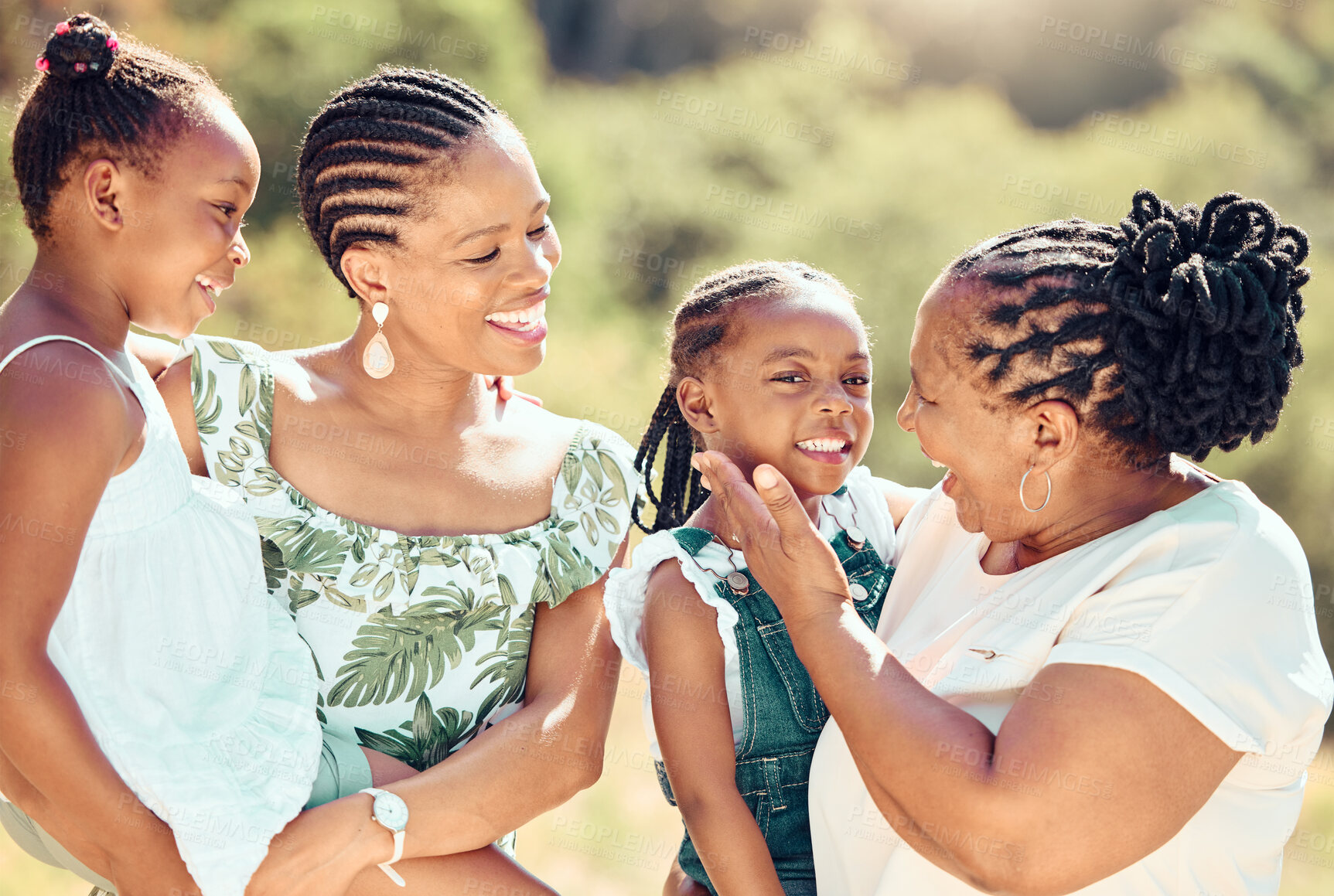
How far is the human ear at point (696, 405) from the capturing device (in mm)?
2600

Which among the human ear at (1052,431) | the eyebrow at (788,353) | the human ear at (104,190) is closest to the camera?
the human ear at (1052,431)

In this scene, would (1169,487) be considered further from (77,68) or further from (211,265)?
(77,68)

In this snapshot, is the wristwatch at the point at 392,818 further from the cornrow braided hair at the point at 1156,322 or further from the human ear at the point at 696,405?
the cornrow braided hair at the point at 1156,322

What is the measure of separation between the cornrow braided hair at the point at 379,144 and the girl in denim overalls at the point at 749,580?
2.25 ft

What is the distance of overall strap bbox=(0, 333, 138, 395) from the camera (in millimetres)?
1846

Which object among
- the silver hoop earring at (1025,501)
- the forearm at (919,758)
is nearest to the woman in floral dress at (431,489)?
the forearm at (919,758)

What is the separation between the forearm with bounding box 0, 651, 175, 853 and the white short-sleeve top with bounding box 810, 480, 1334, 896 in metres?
1.24

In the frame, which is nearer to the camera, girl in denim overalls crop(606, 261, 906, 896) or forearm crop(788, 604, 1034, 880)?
forearm crop(788, 604, 1034, 880)

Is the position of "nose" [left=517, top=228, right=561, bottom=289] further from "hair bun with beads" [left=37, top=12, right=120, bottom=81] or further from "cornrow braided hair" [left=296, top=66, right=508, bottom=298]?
"hair bun with beads" [left=37, top=12, right=120, bottom=81]

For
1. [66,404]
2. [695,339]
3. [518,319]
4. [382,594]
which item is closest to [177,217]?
[66,404]

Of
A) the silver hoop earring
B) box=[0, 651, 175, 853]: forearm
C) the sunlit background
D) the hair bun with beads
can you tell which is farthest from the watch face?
the sunlit background

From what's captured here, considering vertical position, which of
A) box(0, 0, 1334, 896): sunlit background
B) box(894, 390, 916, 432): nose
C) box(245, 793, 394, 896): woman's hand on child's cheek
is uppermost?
box(0, 0, 1334, 896): sunlit background

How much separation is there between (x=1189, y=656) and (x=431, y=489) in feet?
4.90

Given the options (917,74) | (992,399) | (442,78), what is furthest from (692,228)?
(992,399)
